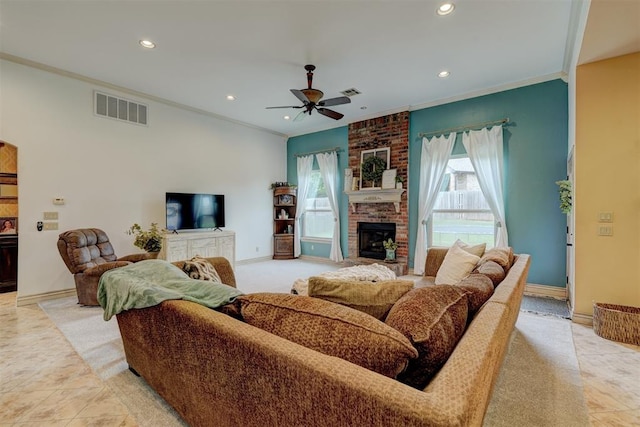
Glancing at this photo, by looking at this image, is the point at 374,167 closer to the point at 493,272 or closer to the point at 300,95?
the point at 300,95

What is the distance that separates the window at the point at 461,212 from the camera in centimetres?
482

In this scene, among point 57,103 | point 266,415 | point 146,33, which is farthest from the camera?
point 57,103

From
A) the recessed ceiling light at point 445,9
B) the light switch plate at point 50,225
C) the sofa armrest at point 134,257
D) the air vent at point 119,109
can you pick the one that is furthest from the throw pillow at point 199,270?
the air vent at point 119,109

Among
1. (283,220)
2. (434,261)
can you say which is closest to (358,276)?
(434,261)

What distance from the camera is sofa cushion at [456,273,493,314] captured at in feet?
4.77

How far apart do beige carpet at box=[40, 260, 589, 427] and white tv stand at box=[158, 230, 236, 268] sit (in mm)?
1435

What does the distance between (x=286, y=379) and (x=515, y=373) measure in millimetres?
2156

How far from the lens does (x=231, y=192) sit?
633 cm

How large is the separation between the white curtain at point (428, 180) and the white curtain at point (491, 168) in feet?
1.44

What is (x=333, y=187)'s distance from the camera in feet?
21.8

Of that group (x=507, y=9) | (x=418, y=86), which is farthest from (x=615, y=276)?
(x=418, y=86)

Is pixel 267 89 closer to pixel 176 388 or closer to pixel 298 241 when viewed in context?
pixel 298 241

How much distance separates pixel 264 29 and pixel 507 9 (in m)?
2.41

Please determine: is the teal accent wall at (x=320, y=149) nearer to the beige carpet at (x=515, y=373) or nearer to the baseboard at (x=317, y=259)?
the baseboard at (x=317, y=259)
